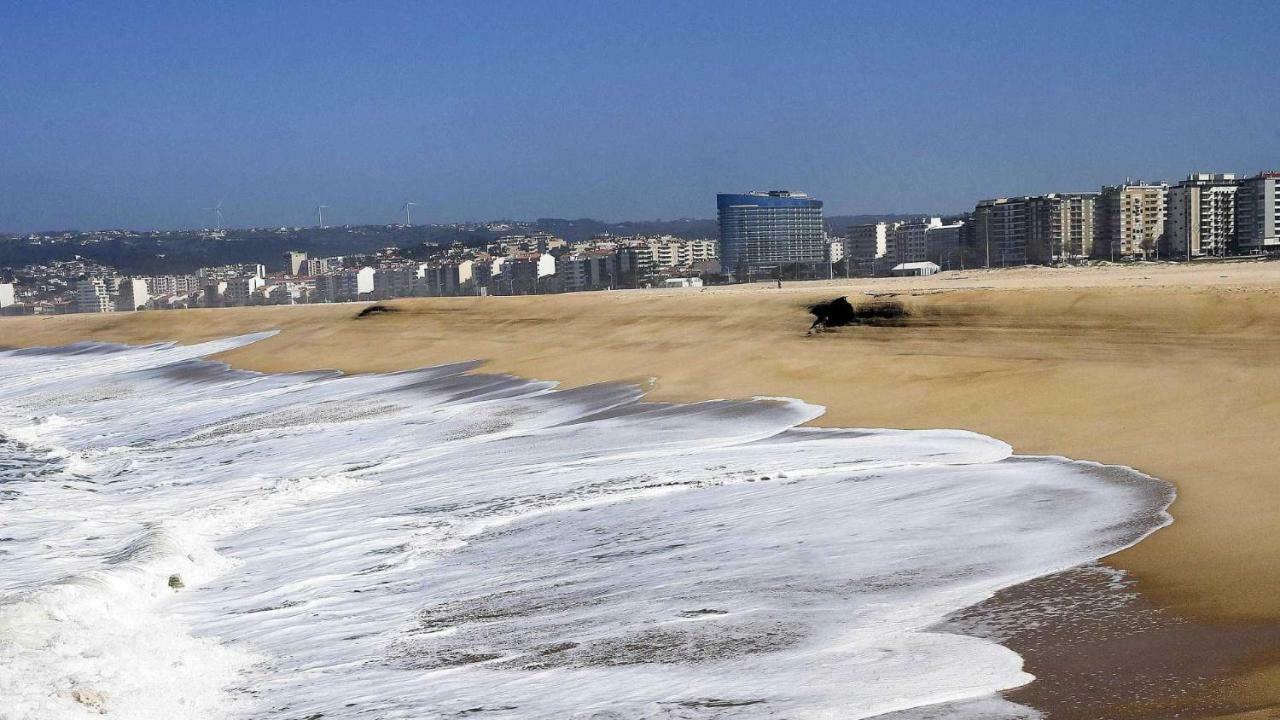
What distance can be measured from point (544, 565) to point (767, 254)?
14087cm

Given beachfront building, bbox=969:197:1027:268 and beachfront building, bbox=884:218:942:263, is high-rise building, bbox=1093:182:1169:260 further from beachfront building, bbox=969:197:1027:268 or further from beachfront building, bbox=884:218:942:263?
beachfront building, bbox=884:218:942:263

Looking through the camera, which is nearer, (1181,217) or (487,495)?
(487,495)

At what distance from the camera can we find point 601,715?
5344 mm

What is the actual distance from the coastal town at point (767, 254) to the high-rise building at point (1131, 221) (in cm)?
12

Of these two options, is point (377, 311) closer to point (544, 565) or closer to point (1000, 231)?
point (544, 565)

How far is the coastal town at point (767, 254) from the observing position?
99.8 meters

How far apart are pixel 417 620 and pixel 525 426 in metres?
8.22

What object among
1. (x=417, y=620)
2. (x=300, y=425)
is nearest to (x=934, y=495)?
(x=417, y=620)

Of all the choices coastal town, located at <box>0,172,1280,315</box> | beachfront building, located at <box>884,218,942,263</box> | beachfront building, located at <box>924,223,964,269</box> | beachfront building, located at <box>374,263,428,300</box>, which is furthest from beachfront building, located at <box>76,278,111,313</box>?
beachfront building, located at <box>924,223,964,269</box>

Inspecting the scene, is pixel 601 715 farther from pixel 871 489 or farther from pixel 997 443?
pixel 997 443

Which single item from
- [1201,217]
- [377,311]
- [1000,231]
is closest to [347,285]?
[1000,231]

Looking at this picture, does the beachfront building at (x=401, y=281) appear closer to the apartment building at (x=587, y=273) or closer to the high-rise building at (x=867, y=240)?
the apartment building at (x=587, y=273)

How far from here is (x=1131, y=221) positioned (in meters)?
105

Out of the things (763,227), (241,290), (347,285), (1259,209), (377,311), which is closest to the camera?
(377,311)
